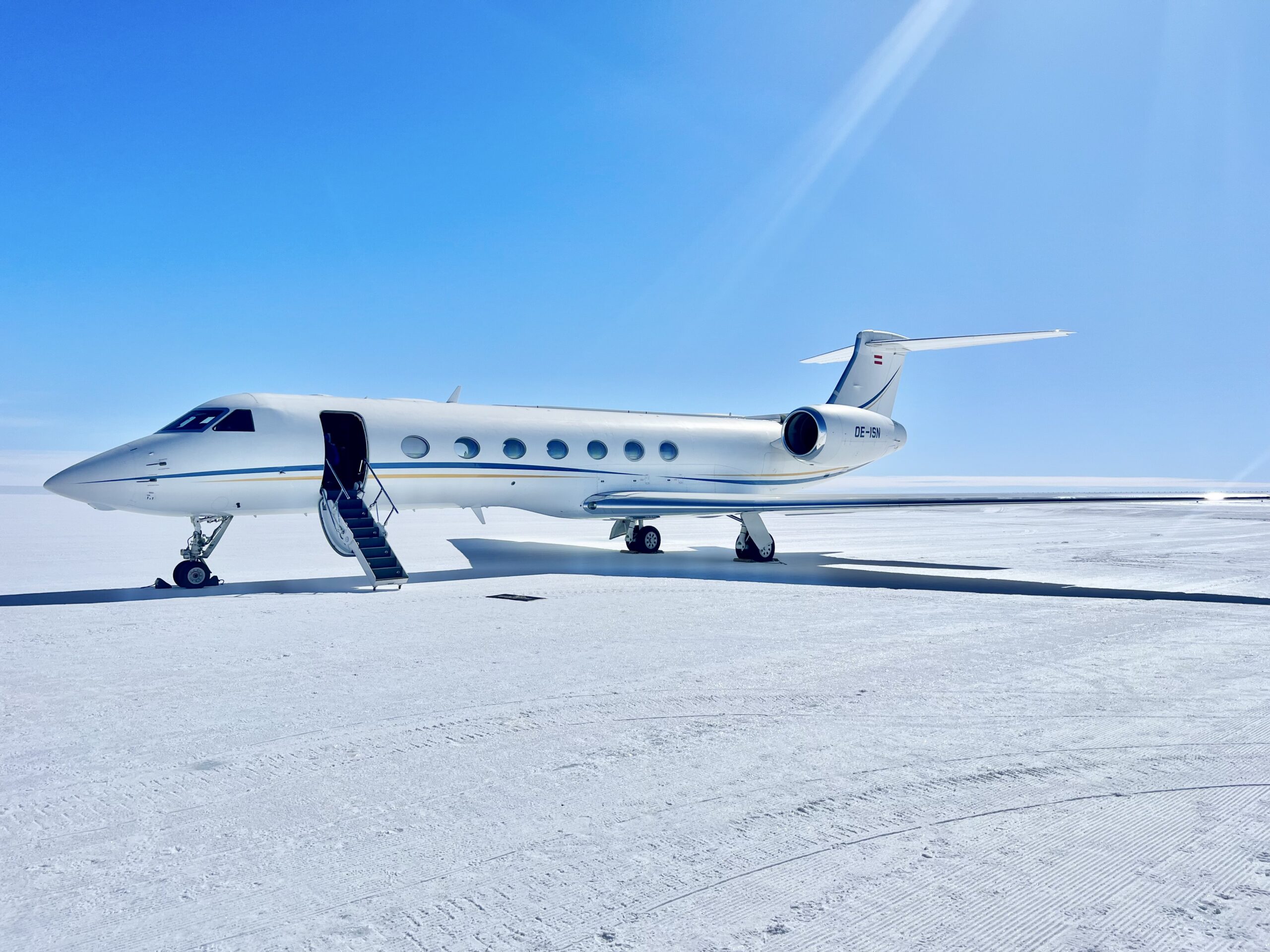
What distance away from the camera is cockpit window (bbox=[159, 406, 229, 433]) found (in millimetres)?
11875

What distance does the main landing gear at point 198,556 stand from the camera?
11.2 m

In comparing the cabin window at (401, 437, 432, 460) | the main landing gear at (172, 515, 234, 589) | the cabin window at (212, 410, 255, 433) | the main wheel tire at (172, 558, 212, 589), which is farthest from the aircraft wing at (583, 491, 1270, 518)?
the main wheel tire at (172, 558, 212, 589)

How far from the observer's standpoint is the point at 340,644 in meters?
7.20

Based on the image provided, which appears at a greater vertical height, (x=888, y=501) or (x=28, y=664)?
(x=888, y=501)

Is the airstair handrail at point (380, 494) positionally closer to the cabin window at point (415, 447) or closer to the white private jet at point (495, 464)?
the white private jet at point (495, 464)

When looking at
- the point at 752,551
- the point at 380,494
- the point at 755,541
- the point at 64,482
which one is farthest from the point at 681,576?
the point at 64,482

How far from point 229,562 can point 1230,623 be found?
1424 centimetres

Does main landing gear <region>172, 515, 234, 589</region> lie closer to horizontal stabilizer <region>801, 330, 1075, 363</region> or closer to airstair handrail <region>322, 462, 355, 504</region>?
airstair handrail <region>322, 462, 355, 504</region>

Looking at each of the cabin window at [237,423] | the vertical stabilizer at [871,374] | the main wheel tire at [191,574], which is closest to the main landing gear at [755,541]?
the vertical stabilizer at [871,374]

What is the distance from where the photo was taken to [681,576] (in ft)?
41.2

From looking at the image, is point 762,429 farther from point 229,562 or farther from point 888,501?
point 229,562

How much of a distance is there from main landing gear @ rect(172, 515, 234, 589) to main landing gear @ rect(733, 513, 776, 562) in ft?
27.2

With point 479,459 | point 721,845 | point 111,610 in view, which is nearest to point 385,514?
point 479,459

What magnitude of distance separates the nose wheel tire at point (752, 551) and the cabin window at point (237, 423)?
8.19 meters
